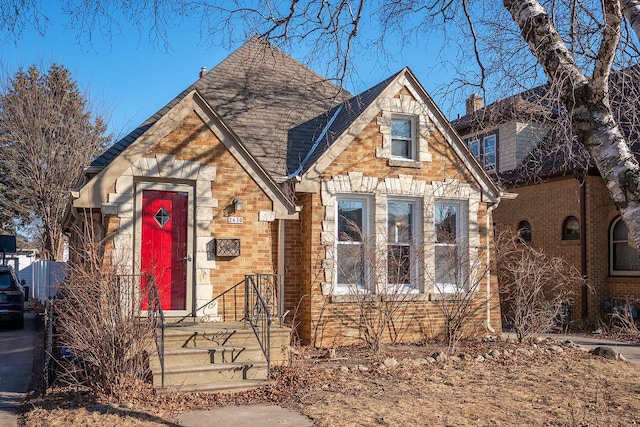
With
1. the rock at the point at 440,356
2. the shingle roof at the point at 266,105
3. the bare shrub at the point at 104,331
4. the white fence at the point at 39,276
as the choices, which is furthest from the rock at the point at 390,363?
the white fence at the point at 39,276

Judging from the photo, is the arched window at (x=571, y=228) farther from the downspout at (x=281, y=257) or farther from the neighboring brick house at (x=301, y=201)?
the downspout at (x=281, y=257)

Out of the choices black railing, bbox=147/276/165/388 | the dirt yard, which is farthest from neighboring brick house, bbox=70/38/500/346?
the dirt yard

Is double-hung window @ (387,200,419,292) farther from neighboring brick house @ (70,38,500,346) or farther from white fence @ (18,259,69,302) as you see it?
white fence @ (18,259,69,302)

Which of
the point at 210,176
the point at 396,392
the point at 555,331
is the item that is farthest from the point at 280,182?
the point at 555,331

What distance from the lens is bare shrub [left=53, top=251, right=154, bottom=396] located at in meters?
7.50

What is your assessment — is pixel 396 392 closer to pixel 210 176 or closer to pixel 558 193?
pixel 210 176

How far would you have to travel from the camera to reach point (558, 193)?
1766 cm

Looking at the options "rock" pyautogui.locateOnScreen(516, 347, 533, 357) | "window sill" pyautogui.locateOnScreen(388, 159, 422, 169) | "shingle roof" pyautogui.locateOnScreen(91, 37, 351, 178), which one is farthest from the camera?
"shingle roof" pyautogui.locateOnScreen(91, 37, 351, 178)

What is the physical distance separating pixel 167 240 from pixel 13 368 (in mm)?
3588

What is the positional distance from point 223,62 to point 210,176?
525cm

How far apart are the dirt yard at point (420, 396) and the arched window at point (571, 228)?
24.5ft

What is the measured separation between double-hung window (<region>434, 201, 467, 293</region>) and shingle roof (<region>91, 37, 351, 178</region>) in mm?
3470

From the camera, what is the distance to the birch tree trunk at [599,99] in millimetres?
3941

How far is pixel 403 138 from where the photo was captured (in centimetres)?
1328
